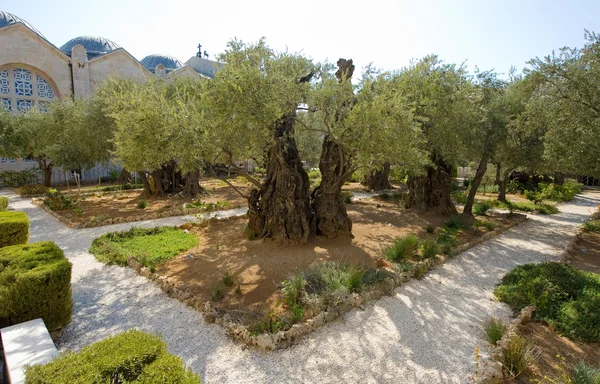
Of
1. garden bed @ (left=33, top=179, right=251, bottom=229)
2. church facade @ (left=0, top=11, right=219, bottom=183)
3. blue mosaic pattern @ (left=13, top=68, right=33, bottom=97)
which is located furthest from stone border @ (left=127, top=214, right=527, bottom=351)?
blue mosaic pattern @ (left=13, top=68, right=33, bottom=97)

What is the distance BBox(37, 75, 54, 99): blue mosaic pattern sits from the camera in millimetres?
29766

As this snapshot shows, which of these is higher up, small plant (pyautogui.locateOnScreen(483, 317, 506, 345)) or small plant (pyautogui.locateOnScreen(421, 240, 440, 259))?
small plant (pyautogui.locateOnScreen(421, 240, 440, 259))

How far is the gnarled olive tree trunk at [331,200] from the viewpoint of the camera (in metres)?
9.77

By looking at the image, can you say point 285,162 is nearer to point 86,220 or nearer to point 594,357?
point 594,357

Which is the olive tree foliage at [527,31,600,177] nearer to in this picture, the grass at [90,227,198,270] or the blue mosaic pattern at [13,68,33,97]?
the grass at [90,227,198,270]

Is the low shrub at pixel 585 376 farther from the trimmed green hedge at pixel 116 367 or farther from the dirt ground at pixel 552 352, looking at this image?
the trimmed green hedge at pixel 116 367

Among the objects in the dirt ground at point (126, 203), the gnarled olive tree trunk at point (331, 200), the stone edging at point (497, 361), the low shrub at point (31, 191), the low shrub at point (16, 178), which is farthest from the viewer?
the low shrub at point (16, 178)

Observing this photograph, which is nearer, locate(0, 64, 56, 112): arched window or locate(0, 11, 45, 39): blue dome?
locate(0, 64, 56, 112): arched window

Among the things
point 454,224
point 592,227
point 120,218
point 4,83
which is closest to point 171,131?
point 120,218

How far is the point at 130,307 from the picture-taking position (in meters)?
6.31

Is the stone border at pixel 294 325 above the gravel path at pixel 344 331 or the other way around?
above

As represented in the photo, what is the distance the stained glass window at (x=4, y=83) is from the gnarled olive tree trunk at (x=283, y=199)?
30.3 metres

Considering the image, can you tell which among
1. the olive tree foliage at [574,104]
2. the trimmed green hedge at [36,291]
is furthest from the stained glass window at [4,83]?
the olive tree foliage at [574,104]

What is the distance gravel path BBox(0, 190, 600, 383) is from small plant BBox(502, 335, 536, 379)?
475mm
